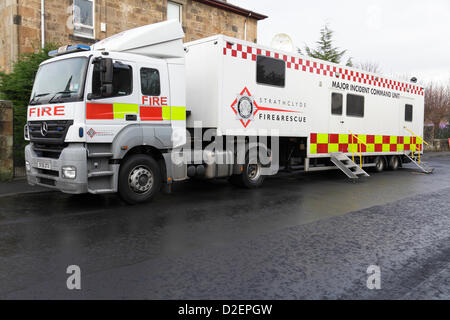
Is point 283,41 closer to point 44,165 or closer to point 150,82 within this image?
point 150,82

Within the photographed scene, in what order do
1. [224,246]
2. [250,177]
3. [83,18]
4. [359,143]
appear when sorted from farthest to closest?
1. [83,18]
2. [359,143]
3. [250,177]
4. [224,246]

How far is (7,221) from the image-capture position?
5.37 m

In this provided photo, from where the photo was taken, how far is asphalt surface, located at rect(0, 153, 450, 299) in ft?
10.4

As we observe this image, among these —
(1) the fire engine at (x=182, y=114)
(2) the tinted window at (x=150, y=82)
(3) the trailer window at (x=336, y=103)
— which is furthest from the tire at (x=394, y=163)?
(2) the tinted window at (x=150, y=82)

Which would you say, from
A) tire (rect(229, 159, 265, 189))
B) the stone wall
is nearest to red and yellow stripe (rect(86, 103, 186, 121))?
tire (rect(229, 159, 265, 189))

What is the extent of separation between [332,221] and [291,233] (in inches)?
Answer: 40.1

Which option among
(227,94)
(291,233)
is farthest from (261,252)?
(227,94)

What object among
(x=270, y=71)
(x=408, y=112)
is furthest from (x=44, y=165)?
(x=408, y=112)

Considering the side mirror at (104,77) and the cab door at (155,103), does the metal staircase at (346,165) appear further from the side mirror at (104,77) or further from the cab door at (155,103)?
the side mirror at (104,77)

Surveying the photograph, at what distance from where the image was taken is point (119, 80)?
6199 millimetres

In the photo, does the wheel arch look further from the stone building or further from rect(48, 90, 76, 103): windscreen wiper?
the stone building

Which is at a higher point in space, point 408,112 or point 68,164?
point 408,112

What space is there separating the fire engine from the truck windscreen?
0.07 feet

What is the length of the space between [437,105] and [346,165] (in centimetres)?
2686
